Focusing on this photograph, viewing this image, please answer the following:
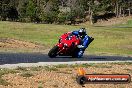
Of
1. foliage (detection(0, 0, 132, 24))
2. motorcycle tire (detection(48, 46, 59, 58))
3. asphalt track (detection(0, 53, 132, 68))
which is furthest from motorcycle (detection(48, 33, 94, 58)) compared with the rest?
foliage (detection(0, 0, 132, 24))

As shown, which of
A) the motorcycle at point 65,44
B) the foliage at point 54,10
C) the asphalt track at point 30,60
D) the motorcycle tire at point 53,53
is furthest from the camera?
the foliage at point 54,10

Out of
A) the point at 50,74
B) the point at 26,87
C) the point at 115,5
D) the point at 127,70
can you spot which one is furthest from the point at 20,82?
the point at 115,5

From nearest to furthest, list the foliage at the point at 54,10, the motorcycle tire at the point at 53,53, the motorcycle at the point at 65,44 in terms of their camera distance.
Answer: the motorcycle tire at the point at 53,53, the motorcycle at the point at 65,44, the foliage at the point at 54,10

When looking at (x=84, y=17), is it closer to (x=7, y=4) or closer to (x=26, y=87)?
(x=7, y=4)

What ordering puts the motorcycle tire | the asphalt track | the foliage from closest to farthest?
the asphalt track → the motorcycle tire → the foliage

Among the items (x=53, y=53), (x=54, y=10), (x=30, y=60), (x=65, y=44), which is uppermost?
(x=65, y=44)

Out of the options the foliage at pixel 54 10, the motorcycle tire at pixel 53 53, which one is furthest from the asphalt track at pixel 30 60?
the foliage at pixel 54 10

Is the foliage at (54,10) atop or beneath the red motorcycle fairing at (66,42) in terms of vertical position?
beneath

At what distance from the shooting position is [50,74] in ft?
44.9

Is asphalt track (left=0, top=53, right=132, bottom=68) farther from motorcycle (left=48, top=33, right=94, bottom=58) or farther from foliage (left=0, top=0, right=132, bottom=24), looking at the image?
foliage (left=0, top=0, right=132, bottom=24)

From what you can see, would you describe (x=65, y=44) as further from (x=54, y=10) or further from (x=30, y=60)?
Result: (x=54, y=10)

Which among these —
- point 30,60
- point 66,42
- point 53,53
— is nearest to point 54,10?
point 66,42

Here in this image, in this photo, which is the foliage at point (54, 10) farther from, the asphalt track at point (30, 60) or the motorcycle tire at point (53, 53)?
the asphalt track at point (30, 60)

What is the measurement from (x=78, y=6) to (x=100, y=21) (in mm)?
8028
